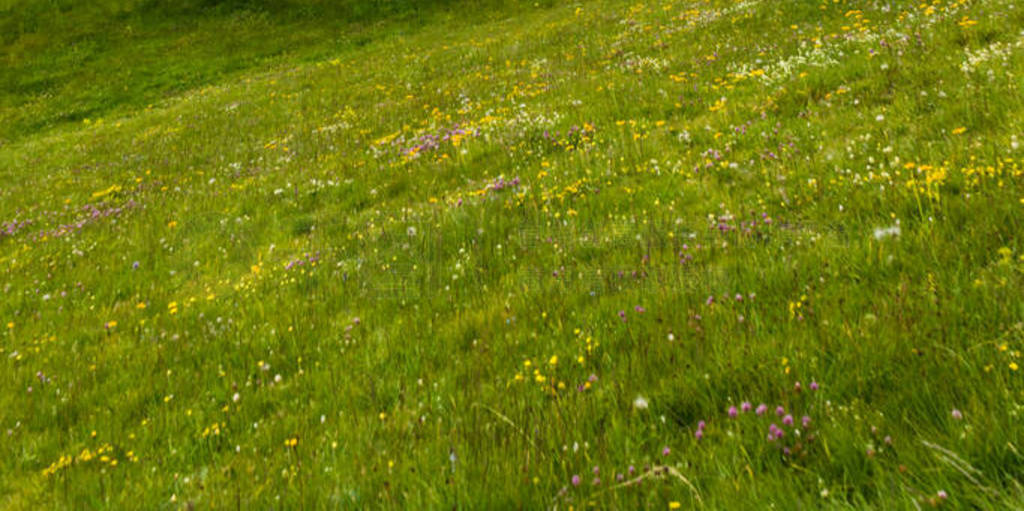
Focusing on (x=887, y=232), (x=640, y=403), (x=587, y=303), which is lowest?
(x=587, y=303)

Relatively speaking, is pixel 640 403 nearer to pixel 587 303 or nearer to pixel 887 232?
pixel 587 303

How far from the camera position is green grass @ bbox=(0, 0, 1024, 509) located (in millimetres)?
2443

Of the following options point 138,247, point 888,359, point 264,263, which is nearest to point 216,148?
point 138,247

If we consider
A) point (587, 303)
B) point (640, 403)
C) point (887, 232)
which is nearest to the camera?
point (640, 403)

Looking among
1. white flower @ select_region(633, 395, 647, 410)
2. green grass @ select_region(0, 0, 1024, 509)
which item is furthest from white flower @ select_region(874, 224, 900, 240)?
white flower @ select_region(633, 395, 647, 410)

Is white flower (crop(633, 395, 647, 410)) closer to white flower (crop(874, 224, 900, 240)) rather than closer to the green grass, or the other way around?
the green grass

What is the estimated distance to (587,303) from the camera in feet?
14.0

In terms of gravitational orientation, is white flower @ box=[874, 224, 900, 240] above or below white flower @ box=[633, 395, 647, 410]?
above

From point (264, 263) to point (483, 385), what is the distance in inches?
192

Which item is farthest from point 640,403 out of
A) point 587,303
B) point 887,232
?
point 887,232

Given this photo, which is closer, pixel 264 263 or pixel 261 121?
pixel 264 263

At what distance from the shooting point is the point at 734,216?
16.6 feet

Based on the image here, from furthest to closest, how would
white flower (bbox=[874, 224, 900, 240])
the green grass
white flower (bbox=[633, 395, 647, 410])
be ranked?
white flower (bbox=[874, 224, 900, 240]) → white flower (bbox=[633, 395, 647, 410]) → the green grass

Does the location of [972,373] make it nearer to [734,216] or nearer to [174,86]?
[734,216]
